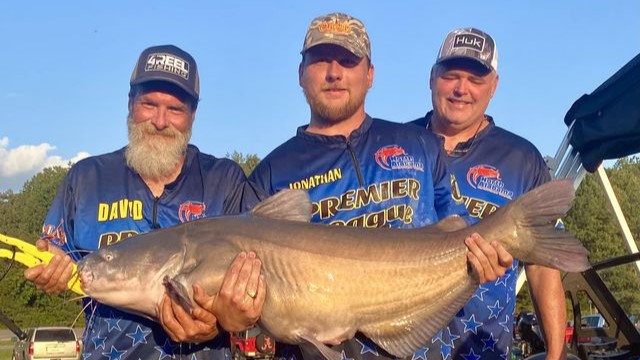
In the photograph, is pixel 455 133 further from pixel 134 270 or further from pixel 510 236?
pixel 134 270

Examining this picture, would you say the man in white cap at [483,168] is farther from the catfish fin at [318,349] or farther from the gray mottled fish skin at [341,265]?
the catfish fin at [318,349]

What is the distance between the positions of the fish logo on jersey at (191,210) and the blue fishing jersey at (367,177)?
0.38m

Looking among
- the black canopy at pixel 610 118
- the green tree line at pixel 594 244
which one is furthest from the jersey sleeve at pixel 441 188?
the green tree line at pixel 594 244

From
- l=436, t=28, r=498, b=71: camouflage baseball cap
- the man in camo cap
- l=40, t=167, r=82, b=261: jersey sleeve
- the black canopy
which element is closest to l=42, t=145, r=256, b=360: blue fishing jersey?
l=40, t=167, r=82, b=261: jersey sleeve

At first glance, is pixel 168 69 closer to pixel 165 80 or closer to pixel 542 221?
pixel 165 80

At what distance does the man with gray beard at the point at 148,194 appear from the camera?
183 inches

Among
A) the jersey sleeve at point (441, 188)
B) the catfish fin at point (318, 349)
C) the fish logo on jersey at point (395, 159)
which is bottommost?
the catfish fin at point (318, 349)

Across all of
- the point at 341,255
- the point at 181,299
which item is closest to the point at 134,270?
the point at 181,299

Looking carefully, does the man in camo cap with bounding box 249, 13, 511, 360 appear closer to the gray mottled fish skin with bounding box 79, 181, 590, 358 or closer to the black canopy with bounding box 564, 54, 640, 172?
the gray mottled fish skin with bounding box 79, 181, 590, 358

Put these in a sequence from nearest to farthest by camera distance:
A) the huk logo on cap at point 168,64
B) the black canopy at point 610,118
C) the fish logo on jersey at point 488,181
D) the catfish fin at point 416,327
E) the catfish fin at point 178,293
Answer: the catfish fin at point 178,293, the catfish fin at point 416,327, the huk logo on cap at point 168,64, the fish logo on jersey at point 488,181, the black canopy at point 610,118

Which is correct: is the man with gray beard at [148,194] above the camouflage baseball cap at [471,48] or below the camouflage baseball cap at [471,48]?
below

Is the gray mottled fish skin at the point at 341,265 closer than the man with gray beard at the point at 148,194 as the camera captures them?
Yes

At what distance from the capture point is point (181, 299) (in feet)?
13.8

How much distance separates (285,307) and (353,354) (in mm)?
552
